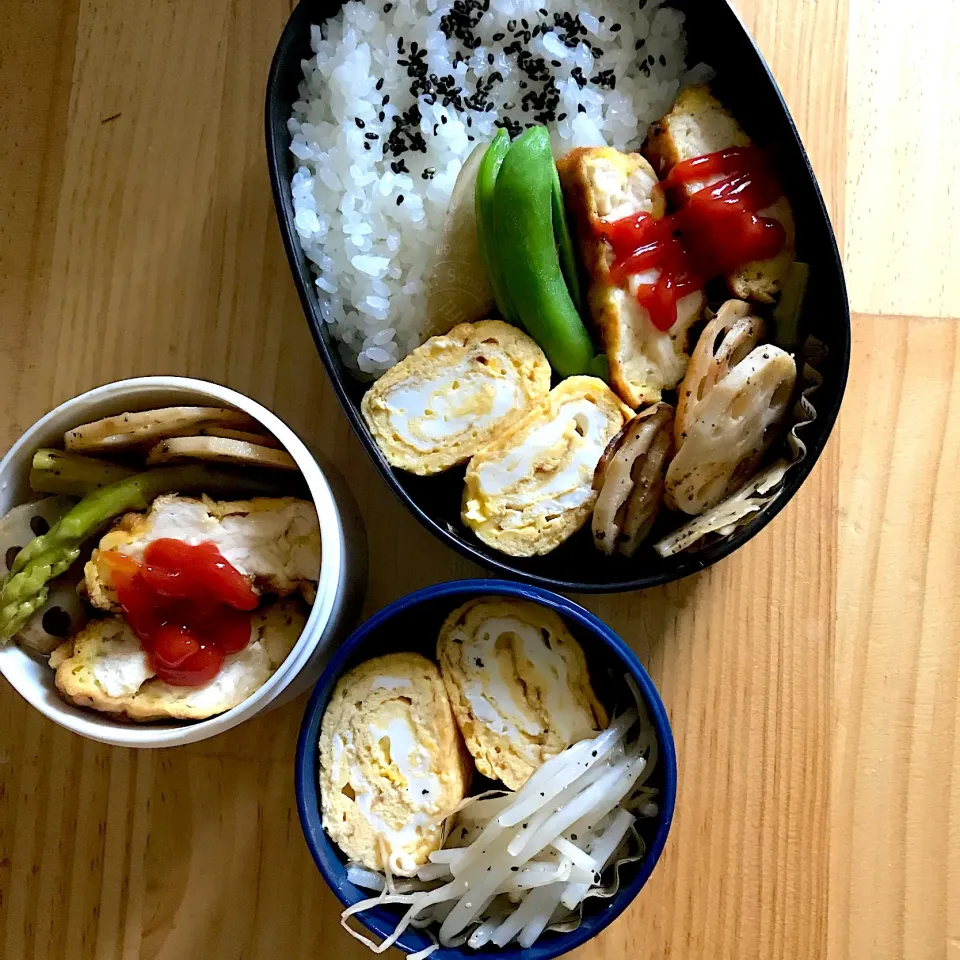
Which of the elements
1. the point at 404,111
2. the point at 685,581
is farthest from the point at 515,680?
the point at 404,111

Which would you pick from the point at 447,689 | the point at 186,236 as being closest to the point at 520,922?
the point at 447,689

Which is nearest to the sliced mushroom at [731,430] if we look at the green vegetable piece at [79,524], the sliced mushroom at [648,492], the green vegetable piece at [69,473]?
the sliced mushroom at [648,492]

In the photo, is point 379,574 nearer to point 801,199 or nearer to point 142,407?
point 142,407

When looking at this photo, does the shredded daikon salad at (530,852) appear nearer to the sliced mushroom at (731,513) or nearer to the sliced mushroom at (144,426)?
the sliced mushroom at (731,513)

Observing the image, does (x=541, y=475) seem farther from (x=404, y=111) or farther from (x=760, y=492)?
(x=404, y=111)

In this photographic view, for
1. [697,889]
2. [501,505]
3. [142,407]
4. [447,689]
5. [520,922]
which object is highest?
[142,407]
